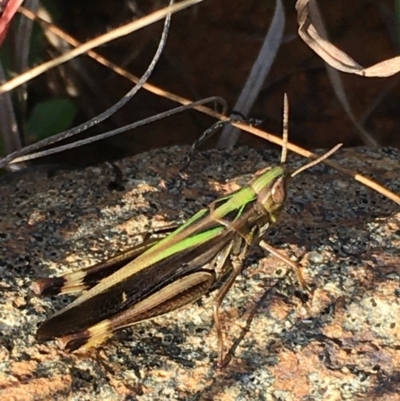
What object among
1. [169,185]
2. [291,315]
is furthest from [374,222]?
[169,185]

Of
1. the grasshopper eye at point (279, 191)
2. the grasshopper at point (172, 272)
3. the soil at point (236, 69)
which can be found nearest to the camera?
the grasshopper at point (172, 272)

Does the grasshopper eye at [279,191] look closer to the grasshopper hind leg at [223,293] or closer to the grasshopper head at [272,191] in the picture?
the grasshopper head at [272,191]

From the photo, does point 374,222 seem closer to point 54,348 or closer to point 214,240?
point 214,240

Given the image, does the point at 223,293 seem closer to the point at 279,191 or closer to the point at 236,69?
the point at 279,191

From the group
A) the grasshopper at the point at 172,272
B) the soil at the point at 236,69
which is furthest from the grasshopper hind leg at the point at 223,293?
the soil at the point at 236,69

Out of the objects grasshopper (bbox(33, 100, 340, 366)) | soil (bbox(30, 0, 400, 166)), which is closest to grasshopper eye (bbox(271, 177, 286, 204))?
grasshopper (bbox(33, 100, 340, 366))

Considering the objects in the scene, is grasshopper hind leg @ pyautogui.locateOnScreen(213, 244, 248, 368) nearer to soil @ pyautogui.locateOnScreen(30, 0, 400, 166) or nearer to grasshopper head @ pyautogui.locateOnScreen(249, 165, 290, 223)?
grasshopper head @ pyautogui.locateOnScreen(249, 165, 290, 223)

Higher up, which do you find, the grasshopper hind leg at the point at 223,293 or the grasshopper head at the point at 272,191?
the grasshopper head at the point at 272,191
